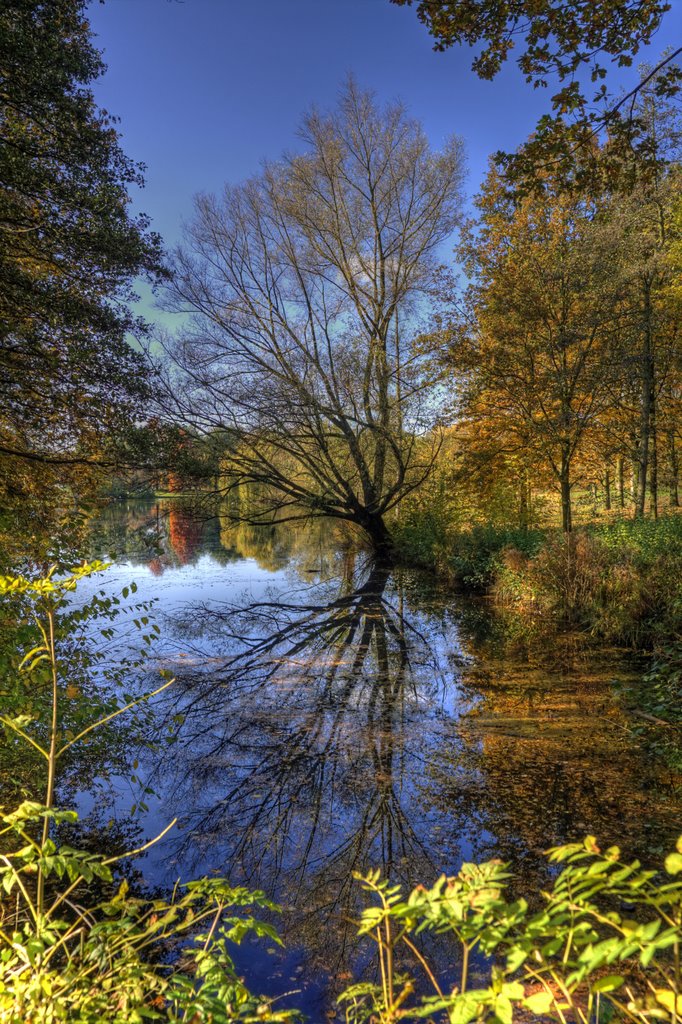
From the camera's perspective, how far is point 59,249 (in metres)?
7.02

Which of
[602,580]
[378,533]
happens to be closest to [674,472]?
[378,533]

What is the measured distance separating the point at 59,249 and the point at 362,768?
6702mm

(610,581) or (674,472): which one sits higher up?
(674,472)

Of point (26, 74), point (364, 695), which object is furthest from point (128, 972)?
point (26, 74)

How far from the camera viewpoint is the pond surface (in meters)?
3.58

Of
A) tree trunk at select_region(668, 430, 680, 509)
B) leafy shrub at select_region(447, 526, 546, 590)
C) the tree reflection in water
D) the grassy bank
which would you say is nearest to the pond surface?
the tree reflection in water

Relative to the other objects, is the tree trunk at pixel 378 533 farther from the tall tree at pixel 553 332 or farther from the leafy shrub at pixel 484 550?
the tall tree at pixel 553 332

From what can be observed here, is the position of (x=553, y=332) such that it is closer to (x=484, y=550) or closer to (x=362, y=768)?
(x=484, y=550)

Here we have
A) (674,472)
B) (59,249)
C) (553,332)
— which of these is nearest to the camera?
(59,249)

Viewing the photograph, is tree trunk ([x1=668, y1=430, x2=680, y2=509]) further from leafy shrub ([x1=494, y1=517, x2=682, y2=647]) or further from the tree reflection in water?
the tree reflection in water

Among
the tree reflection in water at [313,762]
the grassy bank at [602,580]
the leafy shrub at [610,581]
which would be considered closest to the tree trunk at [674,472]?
the grassy bank at [602,580]

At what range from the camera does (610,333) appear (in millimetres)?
11711

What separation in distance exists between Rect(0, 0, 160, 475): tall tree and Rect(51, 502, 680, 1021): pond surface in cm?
277

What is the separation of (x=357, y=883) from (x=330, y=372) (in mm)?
13512
